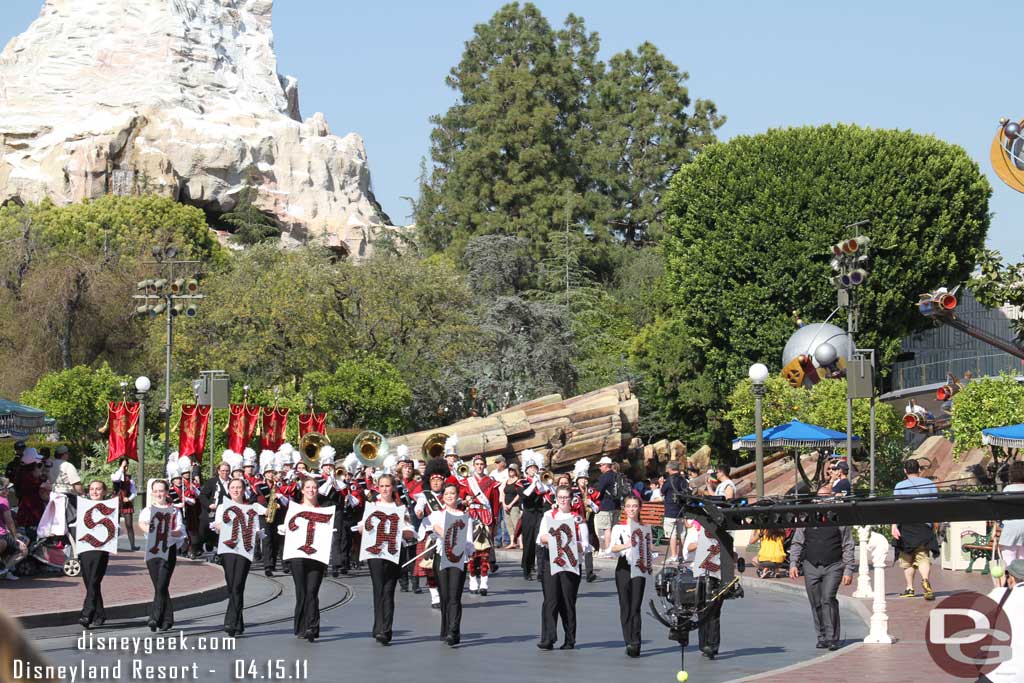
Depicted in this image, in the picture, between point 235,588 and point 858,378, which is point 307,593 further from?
point 858,378

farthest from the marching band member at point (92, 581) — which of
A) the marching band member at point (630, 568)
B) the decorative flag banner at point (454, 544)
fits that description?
the marching band member at point (630, 568)

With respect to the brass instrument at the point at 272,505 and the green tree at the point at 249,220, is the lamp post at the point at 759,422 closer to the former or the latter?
the brass instrument at the point at 272,505

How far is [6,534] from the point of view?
59.7 ft

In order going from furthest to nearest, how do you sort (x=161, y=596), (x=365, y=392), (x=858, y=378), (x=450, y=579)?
(x=365, y=392), (x=858, y=378), (x=161, y=596), (x=450, y=579)

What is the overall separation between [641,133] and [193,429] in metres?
48.7

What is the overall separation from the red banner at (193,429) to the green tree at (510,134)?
1553 inches

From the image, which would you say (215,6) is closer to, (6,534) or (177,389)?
(177,389)

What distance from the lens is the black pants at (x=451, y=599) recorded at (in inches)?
559

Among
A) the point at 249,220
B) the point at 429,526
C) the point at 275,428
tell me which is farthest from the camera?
the point at 249,220

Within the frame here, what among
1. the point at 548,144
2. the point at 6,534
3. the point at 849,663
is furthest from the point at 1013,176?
the point at 548,144

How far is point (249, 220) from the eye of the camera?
9125cm

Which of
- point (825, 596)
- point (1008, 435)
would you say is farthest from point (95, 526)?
point (1008, 435)

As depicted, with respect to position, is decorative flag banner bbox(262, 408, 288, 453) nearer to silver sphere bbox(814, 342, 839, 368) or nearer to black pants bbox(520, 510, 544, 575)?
black pants bbox(520, 510, 544, 575)

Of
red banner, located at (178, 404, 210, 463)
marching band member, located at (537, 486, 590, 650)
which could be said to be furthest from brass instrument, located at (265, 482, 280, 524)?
red banner, located at (178, 404, 210, 463)
